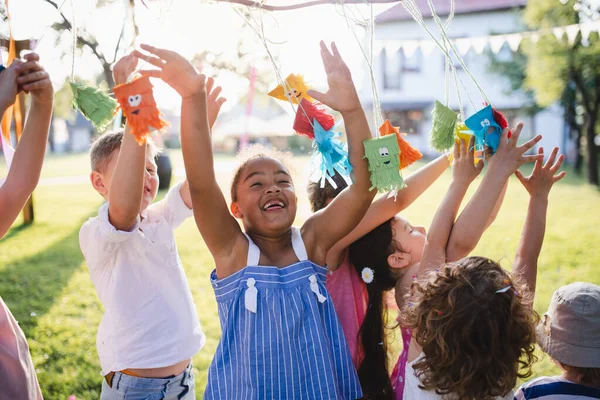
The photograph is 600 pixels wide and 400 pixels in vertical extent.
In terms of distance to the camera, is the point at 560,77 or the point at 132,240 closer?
the point at 132,240

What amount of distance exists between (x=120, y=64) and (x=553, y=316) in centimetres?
129

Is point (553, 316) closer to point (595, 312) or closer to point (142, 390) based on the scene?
point (595, 312)

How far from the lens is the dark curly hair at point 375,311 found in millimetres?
1888

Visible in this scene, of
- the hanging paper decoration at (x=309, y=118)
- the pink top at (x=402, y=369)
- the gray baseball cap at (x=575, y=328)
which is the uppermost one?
the hanging paper decoration at (x=309, y=118)

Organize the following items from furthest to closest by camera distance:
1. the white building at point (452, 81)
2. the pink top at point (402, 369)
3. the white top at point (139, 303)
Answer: the white building at point (452, 81)
the pink top at point (402, 369)
the white top at point (139, 303)

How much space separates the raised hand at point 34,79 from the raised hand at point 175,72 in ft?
0.94

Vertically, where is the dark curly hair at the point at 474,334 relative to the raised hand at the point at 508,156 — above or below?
below

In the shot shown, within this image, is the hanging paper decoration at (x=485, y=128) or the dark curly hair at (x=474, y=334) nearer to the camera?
the dark curly hair at (x=474, y=334)

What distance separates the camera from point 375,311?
6.33 feet

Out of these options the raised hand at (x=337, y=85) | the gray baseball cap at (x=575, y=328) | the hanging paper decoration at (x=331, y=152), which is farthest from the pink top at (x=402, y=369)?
the raised hand at (x=337, y=85)

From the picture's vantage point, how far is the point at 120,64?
1259 mm

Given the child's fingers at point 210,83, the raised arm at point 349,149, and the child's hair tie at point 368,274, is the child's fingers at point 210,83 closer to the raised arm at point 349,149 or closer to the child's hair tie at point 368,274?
the raised arm at point 349,149

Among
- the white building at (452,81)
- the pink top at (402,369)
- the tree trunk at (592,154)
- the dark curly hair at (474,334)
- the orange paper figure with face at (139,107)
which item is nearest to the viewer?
the orange paper figure with face at (139,107)

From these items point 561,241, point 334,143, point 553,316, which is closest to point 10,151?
point 334,143
